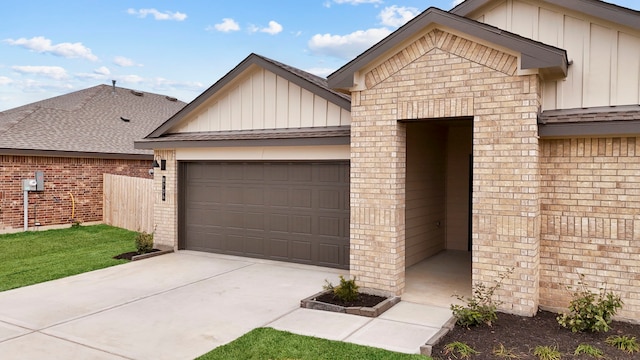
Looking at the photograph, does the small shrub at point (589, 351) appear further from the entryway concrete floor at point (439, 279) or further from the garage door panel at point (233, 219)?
the garage door panel at point (233, 219)

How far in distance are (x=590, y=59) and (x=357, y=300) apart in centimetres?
503

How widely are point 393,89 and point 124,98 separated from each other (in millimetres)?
18883

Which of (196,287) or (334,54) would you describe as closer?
(196,287)

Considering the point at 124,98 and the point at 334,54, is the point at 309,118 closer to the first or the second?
the point at 124,98

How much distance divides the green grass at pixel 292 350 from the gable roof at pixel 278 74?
16.1ft

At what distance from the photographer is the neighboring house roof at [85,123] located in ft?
52.0

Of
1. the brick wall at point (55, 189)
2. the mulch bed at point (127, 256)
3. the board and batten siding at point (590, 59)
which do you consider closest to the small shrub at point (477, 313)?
the board and batten siding at point (590, 59)

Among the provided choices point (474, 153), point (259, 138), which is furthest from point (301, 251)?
point (474, 153)

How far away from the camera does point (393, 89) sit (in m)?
7.58

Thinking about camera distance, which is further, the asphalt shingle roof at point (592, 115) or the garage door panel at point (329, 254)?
the garage door panel at point (329, 254)

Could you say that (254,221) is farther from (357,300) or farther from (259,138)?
(357,300)

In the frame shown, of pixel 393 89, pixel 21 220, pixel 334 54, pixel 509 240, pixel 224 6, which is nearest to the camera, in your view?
pixel 509 240

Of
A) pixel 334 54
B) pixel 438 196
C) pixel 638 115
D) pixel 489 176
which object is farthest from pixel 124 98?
pixel 334 54

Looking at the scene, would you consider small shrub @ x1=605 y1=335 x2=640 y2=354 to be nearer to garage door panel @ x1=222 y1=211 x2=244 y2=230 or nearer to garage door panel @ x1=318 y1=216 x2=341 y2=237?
garage door panel @ x1=318 y1=216 x2=341 y2=237
